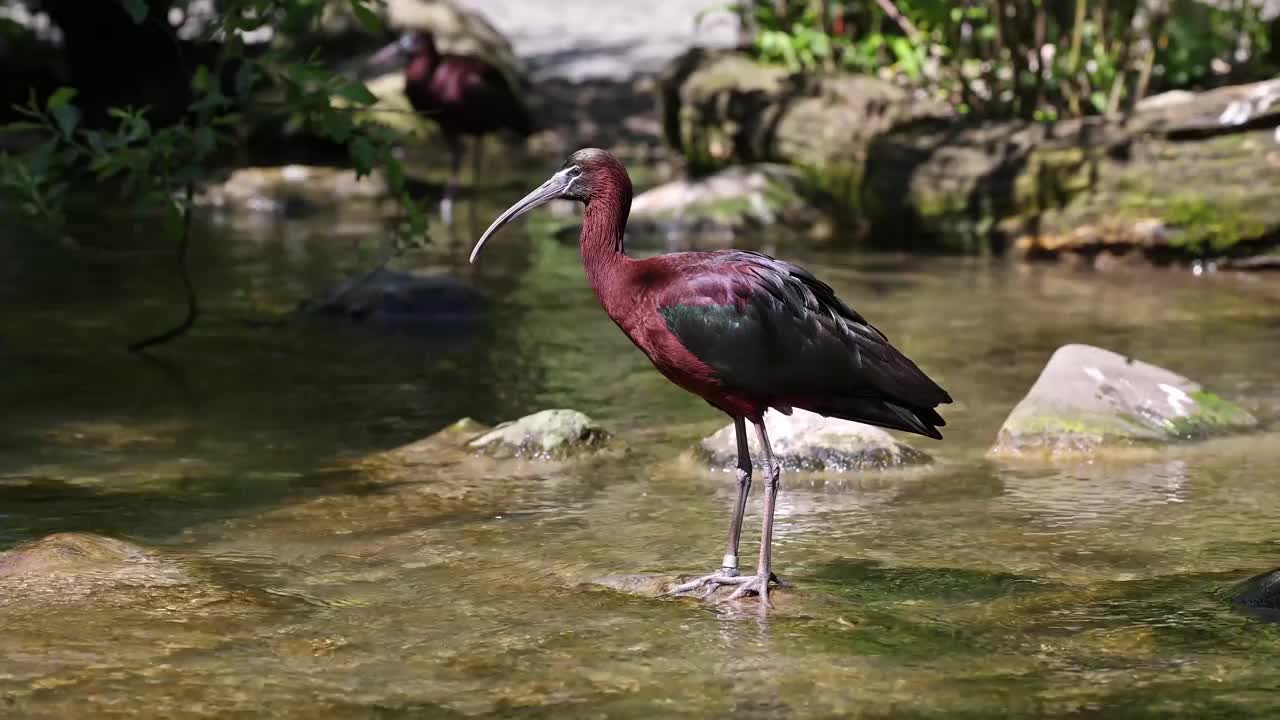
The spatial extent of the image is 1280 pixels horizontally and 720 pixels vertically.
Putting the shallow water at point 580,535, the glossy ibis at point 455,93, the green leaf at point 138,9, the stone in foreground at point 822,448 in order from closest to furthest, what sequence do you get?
the shallow water at point 580,535 < the stone in foreground at point 822,448 < the green leaf at point 138,9 < the glossy ibis at point 455,93

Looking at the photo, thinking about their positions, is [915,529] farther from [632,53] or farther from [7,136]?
[632,53]

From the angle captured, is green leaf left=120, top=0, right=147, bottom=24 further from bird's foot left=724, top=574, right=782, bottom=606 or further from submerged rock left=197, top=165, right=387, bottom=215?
submerged rock left=197, top=165, right=387, bottom=215

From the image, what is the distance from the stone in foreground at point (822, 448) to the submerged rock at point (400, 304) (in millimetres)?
3630

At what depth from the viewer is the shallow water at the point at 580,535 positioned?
4523 mm

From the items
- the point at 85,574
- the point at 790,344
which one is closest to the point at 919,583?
the point at 790,344

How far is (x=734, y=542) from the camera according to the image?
547 cm

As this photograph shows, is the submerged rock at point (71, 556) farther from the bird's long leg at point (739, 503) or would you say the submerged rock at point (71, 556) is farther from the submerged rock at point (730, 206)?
the submerged rock at point (730, 206)

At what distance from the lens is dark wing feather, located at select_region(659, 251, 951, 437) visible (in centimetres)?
523

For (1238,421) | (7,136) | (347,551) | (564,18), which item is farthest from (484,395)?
(564,18)

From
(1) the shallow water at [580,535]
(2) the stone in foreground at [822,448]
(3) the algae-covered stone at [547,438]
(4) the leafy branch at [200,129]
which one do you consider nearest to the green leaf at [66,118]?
(4) the leafy branch at [200,129]

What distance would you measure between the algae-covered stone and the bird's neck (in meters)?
1.95

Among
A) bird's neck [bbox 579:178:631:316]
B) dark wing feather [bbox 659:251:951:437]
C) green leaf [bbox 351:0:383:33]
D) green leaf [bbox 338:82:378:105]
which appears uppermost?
green leaf [bbox 351:0:383:33]

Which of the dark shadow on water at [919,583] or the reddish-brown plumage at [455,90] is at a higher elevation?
the reddish-brown plumage at [455,90]

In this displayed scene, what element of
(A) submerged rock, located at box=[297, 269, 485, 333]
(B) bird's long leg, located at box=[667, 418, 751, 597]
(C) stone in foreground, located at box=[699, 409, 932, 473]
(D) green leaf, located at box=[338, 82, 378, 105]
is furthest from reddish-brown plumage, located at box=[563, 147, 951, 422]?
(A) submerged rock, located at box=[297, 269, 485, 333]
